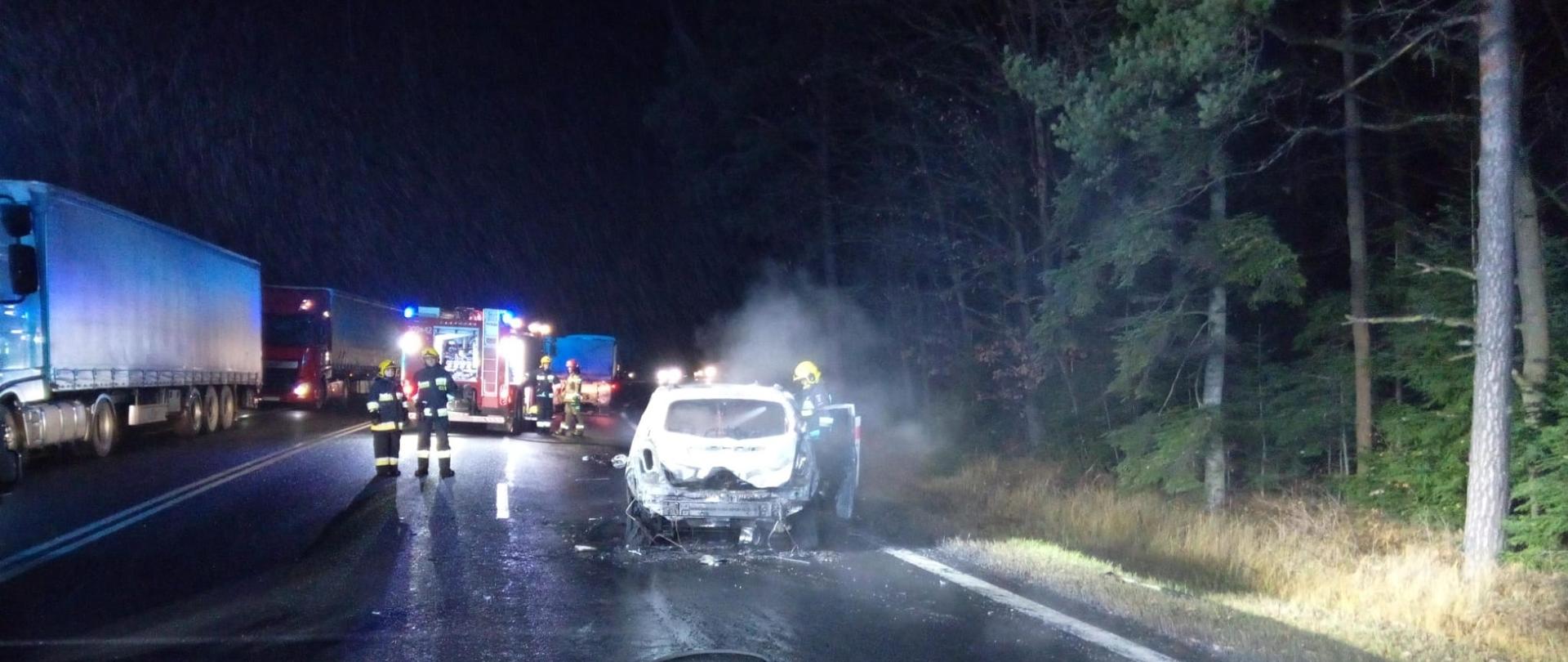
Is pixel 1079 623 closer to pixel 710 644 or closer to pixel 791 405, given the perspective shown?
pixel 710 644

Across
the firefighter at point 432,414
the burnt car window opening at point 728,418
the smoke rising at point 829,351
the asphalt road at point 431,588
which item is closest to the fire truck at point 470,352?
the smoke rising at point 829,351

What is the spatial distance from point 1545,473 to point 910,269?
20.3 m

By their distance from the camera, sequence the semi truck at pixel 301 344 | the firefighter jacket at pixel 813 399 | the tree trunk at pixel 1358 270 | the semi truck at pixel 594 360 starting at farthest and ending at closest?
1. the semi truck at pixel 594 360
2. the semi truck at pixel 301 344
3. the tree trunk at pixel 1358 270
4. the firefighter jacket at pixel 813 399

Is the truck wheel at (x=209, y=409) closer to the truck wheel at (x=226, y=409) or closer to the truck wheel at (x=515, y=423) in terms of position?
the truck wheel at (x=226, y=409)

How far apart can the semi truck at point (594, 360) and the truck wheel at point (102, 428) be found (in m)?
20.5

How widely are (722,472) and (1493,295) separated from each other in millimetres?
6485

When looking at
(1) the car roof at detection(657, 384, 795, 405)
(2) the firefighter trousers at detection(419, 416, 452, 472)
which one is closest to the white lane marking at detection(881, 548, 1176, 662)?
(1) the car roof at detection(657, 384, 795, 405)

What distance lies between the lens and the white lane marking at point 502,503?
1366 centimetres

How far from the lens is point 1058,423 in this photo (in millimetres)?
21156

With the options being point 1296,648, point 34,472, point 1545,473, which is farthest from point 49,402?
point 1545,473

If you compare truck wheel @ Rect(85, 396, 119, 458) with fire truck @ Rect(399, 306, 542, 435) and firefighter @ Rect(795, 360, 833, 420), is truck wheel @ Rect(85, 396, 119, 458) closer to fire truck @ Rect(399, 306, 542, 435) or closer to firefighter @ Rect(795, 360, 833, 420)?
fire truck @ Rect(399, 306, 542, 435)

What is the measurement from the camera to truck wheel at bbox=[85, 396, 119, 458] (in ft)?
65.1

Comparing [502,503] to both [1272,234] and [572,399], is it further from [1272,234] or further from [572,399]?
[572,399]

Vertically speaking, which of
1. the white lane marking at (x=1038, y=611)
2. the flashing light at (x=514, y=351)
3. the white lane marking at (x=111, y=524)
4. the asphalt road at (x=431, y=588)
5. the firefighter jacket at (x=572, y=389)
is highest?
the flashing light at (x=514, y=351)
